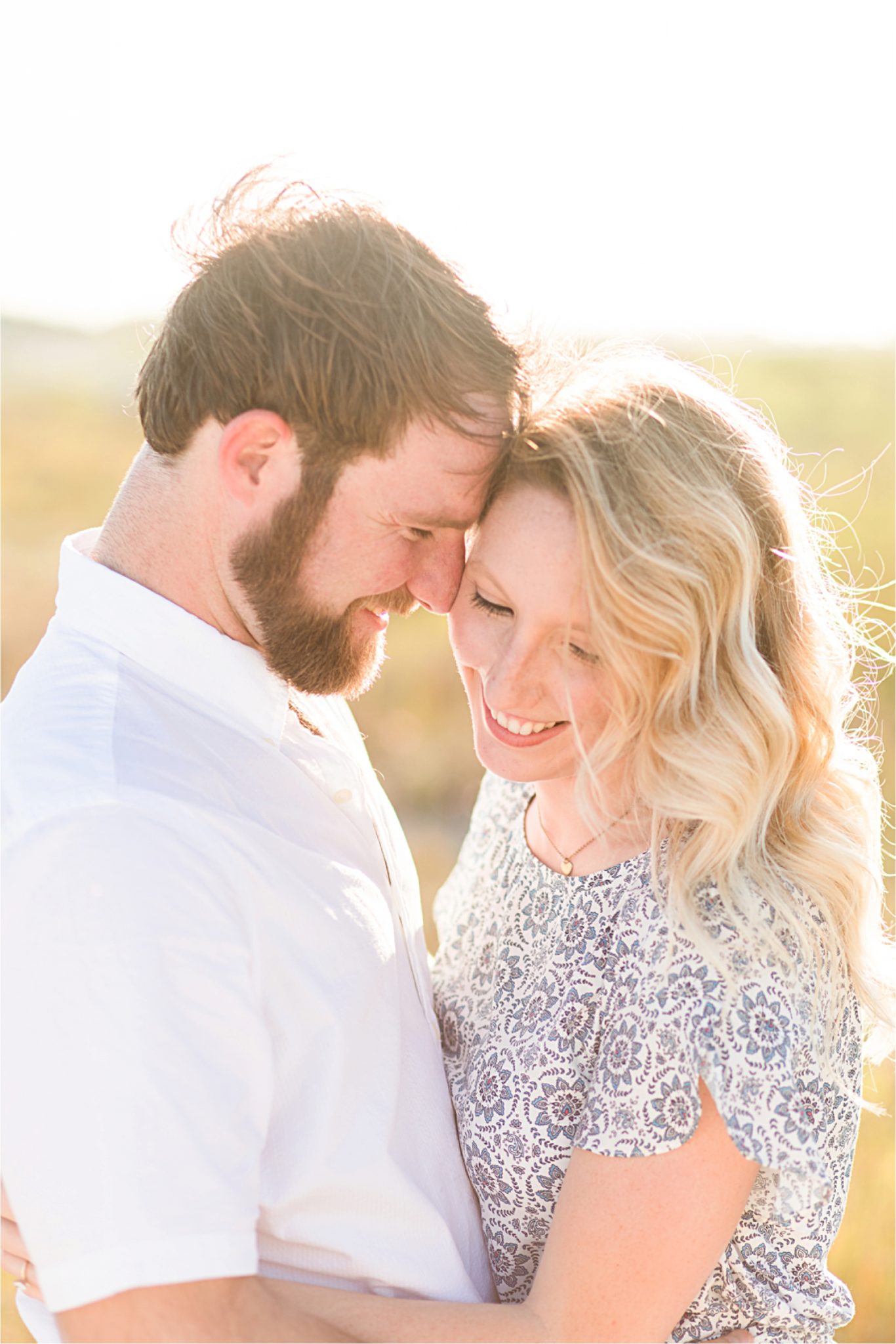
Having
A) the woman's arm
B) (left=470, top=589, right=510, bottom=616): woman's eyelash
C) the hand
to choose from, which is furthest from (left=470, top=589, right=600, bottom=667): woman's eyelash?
the hand

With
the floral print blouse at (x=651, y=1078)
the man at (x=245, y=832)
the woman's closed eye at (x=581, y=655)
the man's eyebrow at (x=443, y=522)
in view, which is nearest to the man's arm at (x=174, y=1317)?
the man at (x=245, y=832)

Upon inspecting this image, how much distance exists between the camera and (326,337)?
2223mm

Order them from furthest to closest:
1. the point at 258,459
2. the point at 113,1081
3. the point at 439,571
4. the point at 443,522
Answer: the point at 439,571, the point at 443,522, the point at 258,459, the point at 113,1081

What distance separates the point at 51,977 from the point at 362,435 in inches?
44.8

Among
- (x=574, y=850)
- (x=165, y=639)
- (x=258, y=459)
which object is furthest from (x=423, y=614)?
(x=165, y=639)

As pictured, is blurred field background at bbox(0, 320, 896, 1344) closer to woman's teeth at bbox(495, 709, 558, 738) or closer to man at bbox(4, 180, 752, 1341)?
man at bbox(4, 180, 752, 1341)

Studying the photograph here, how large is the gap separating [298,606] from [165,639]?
1.02 feet

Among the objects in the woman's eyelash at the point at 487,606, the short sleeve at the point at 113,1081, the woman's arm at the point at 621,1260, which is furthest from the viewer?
the woman's eyelash at the point at 487,606

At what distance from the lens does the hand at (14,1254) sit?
6.79ft

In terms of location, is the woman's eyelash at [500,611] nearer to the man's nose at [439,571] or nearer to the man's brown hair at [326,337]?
the man's nose at [439,571]

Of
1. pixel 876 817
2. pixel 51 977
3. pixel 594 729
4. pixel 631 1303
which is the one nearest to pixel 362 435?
pixel 594 729

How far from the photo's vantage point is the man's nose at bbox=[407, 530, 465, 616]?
244cm

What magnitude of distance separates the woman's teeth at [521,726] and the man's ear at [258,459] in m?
0.67

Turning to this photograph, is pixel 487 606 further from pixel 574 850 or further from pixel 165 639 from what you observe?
pixel 165 639
